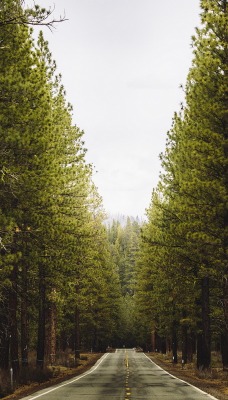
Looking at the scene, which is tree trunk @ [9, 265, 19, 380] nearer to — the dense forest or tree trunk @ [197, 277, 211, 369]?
the dense forest

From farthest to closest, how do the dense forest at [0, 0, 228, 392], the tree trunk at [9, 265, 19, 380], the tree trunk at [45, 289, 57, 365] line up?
the tree trunk at [45, 289, 57, 365]
the tree trunk at [9, 265, 19, 380]
the dense forest at [0, 0, 228, 392]

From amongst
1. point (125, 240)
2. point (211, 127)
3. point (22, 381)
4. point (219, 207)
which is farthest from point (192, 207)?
point (125, 240)

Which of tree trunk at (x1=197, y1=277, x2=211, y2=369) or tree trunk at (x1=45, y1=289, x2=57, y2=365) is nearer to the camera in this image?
tree trunk at (x1=197, y1=277, x2=211, y2=369)

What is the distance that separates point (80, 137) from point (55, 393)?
1190 cm

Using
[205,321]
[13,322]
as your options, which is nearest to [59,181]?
[13,322]

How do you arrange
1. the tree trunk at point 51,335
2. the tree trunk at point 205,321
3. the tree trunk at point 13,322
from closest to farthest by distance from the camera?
1. the tree trunk at point 13,322
2. the tree trunk at point 205,321
3. the tree trunk at point 51,335

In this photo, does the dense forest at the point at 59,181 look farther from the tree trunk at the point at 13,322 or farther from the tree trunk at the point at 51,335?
the tree trunk at the point at 51,335

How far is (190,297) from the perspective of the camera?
981 inches

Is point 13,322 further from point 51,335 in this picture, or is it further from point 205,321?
point 51,335

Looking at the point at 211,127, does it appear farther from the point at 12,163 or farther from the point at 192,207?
the point at 12,163

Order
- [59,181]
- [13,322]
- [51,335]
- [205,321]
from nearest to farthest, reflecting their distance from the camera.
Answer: [59,181], [13,322], [205,321], [51,335]

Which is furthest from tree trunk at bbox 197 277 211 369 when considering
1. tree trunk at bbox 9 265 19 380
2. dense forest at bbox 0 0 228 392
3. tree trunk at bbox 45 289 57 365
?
tree trunk at bbox 45 289 57 365

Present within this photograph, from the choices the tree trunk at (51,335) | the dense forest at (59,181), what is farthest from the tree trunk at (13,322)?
the tree trunk at (51,335)

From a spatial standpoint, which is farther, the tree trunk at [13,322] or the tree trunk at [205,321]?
the tree trunk at [205,321]
